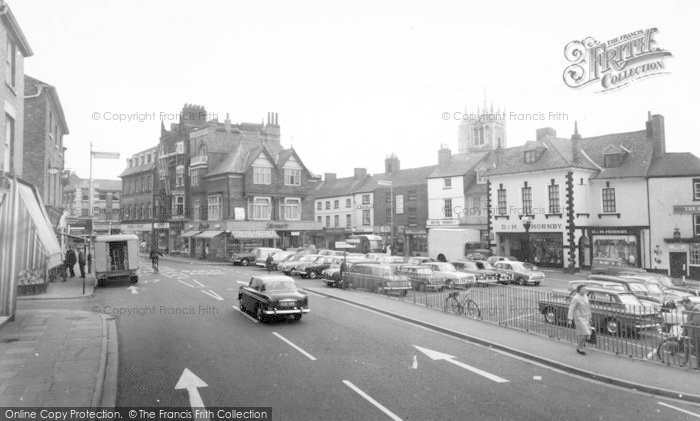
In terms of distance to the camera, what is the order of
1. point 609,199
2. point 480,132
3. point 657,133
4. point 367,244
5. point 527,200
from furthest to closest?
point 480,132 < point 367,244 < point 527,200 < point 609,199 < point 657,133

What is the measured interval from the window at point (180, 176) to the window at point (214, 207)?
5.78 meters

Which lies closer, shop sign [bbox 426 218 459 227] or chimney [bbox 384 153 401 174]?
shop sign [bbox 426 218 459 227]

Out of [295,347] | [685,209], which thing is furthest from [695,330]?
[685,209]

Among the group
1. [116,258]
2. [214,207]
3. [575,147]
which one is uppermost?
[575,147]

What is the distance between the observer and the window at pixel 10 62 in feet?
53.2

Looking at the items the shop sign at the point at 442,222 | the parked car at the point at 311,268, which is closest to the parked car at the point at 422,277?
the parked car at the point at 311,268

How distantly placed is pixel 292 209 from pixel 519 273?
32.1 metres

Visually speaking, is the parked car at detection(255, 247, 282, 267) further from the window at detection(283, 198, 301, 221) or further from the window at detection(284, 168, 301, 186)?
the window at detection(284, 168, 301, 186)

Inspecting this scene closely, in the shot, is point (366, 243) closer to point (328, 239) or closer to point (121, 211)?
point (328, 239)

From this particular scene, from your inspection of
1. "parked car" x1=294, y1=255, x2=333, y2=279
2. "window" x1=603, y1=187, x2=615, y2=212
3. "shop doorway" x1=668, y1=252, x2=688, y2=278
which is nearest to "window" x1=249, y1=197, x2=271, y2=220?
"parked car" x1=294, y1=255, x2=333, y2=279

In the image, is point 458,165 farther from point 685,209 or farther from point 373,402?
point 373,402

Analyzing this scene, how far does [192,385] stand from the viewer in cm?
968

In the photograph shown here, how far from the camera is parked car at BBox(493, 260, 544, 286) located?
95.2 ft

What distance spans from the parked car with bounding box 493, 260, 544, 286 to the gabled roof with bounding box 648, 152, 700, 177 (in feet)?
46.1
